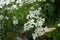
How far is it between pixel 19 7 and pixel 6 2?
0.90 feet

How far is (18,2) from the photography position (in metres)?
3.64

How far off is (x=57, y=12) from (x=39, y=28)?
437 mm

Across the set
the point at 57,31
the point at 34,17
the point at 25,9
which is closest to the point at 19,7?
the point at 25,9

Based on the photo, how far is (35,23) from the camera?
10.3 feet

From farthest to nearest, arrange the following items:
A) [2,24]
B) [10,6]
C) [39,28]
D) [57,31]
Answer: [10,6] → [2,24] → [39,28] → [57,31]

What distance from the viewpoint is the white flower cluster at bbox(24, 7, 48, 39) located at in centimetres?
307

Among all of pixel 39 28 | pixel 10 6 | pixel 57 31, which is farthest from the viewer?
pixel 10 6

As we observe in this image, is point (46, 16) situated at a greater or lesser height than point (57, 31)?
greater

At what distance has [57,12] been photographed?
3361 mm

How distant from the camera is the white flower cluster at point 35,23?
3.07m

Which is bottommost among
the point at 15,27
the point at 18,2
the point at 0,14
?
the point at 15,27

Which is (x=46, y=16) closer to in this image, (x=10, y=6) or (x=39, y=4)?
(x=39, y=4)

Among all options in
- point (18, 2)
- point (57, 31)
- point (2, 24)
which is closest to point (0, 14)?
point (2, 24)

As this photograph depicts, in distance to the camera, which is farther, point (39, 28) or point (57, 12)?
point (57, 12)
